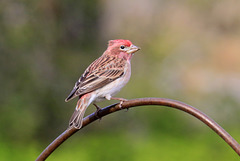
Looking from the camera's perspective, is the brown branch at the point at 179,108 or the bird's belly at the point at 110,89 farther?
the bird's belly at the point at 110,89

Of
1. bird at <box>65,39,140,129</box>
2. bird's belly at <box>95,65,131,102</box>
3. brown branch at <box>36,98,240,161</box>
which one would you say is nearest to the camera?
brown branch at <box>36,98,240,161</box>

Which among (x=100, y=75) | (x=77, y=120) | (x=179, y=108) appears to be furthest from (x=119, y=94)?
(x=179, y=108)

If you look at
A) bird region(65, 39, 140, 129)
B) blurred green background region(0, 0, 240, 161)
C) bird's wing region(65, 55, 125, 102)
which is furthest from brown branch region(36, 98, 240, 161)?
blurred green background region(0, 0, 240, 161)

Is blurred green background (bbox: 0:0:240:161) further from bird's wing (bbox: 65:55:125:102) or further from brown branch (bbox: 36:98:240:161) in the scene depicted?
brown branch (bbox: 36:98:240:161)

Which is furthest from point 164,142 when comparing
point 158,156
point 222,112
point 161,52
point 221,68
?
point 221,68

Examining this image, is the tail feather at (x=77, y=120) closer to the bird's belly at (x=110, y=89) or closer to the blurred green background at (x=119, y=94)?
the bird's belly at (x=110, y=89)

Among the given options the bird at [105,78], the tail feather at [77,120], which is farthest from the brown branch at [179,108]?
the bird at [105,78]

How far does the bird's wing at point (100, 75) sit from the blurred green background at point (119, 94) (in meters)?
3.59

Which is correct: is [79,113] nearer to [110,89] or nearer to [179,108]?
[110,89]

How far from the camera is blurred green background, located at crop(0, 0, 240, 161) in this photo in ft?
26.6

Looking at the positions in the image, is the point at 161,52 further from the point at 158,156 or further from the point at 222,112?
the point at 158,156

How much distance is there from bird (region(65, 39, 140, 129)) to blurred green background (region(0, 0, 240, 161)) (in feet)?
11.6

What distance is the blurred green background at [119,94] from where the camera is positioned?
26.6ft

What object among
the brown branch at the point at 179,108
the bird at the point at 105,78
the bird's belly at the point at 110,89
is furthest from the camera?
the bird's belly at the point at 110,89
